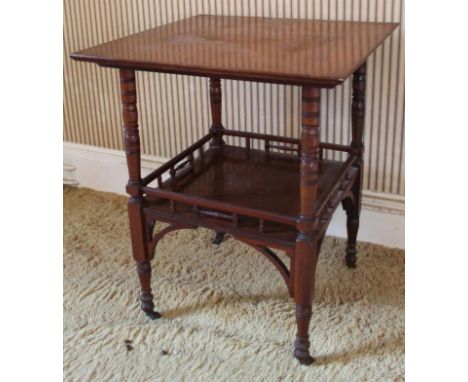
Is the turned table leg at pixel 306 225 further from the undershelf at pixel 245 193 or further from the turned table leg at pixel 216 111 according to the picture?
the turned table leg at pixel 216 111

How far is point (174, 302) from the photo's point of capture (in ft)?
5.26

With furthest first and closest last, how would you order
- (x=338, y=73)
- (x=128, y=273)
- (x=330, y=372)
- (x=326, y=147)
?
1. (x=128, y=273)
2. (x=326, y=147)
3. (x=330, y=372)
4. (x=338, y=73)

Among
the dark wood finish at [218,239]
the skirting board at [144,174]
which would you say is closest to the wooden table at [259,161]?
the skirting board at [144,174]

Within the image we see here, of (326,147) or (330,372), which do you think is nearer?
(330,372)

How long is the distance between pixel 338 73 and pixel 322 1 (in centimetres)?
63

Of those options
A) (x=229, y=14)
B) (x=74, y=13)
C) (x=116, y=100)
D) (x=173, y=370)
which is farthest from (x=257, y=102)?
(x=173, y=370)

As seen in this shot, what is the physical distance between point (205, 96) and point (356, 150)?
1.88 ft

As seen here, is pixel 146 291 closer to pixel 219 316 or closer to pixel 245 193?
pixel 219 316

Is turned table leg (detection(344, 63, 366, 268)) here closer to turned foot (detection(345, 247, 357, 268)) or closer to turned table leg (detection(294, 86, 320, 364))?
turned foot (detection(345, 247, 357, 268))

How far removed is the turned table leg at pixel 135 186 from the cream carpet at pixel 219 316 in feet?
0.27

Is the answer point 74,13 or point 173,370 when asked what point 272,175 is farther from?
point 74,13

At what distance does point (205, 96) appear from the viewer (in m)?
1.91

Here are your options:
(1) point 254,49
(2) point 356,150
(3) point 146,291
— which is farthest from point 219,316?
(1) point 254,49

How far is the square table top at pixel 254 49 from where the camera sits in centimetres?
114
